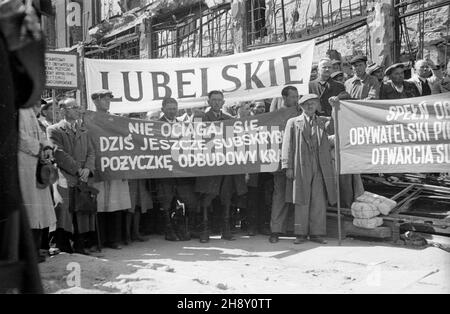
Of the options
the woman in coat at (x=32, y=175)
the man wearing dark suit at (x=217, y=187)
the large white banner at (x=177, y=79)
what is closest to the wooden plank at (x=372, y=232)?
the man wearing dark suit at (x=217, y=187)

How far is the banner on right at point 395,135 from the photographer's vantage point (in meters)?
6.14

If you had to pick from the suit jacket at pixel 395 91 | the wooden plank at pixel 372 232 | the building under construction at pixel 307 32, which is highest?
the building under construction at pixel 307 32

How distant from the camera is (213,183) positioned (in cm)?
725

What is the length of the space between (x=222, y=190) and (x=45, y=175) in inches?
168

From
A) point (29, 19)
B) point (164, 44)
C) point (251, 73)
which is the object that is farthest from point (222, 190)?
point (164, 44)

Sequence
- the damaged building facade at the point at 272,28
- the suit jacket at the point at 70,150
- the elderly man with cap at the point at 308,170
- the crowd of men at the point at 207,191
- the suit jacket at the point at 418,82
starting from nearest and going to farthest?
the suit jacket at the point at 70,150, the crowd of men at the point at 207,191, the elderly man with cap at the point at 308,170, the suit jacket at the point at 418,82, the damaged building facade at the point at 272,28

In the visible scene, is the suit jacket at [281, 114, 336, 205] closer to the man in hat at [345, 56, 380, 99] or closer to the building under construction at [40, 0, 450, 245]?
the building under construction at [40, 0, 450, 245]

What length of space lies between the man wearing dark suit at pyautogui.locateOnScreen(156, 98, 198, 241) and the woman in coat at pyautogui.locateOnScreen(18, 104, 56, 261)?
6.20 ft

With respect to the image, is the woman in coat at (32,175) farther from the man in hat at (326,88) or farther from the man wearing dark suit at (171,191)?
the man in hat at (326,88)

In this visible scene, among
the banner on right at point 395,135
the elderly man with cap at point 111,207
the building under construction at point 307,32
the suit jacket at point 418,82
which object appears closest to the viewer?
the banner on right at point 395,135

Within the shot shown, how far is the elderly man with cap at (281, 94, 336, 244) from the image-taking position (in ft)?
22.7

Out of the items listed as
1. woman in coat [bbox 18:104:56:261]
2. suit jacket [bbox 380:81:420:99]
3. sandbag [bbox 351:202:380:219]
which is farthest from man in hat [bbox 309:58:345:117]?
woman in coat [bbox 18:104:56:261]

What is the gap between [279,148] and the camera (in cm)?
717

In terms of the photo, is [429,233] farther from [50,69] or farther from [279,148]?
[50,69]
